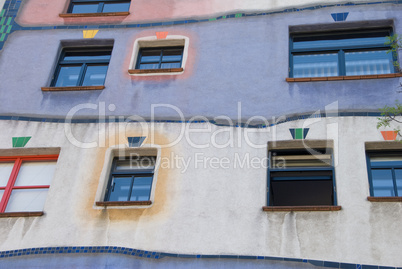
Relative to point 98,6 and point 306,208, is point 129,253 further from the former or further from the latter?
point 98,6

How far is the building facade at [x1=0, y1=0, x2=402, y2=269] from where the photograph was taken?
409 inches

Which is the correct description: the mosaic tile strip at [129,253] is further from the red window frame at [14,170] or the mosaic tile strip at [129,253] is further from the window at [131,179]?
the red window frame at [14,170]

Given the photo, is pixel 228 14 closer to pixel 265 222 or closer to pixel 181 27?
pixel 181 27

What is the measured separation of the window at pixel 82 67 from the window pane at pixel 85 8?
140 cm

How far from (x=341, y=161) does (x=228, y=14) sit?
496 cm

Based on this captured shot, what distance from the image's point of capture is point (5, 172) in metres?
12.4

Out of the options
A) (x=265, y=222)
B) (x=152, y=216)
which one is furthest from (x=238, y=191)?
(x=152, y=216)

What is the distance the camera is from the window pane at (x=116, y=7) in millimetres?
15414

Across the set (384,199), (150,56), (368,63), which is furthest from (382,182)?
(150,56)

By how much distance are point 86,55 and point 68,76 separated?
80 cm

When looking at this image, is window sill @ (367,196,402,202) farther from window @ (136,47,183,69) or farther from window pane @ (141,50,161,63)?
window pane @ (141,50,161,63)

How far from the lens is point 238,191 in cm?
1105

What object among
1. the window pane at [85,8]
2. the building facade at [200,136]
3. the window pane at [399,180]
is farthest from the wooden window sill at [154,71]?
the window pane at [399,180]

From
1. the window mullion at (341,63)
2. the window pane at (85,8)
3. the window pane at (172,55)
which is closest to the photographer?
the window mullion at (341,63)
